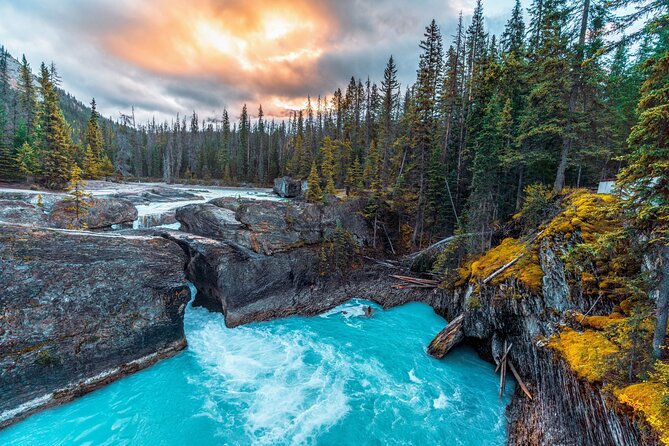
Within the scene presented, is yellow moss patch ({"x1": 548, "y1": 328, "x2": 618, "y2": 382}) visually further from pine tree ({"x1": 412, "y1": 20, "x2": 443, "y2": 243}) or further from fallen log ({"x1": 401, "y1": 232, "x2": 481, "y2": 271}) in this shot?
pine tree ({"x1": 412, "y1": 20, "x2": 443, "y2": 243})

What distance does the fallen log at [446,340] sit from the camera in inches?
571

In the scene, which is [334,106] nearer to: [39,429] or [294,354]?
[294,354]

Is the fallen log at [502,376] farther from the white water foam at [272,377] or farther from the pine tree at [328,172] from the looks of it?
the pine tree at [328,172]

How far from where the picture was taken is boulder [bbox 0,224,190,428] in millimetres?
10211

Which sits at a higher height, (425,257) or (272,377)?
(425,257)

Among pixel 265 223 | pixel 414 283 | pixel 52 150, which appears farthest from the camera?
pixel 52 150

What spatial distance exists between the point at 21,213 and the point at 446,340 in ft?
86.3

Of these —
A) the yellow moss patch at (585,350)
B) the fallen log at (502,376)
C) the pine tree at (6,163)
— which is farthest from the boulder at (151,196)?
the yellow moss patch at (585,350)

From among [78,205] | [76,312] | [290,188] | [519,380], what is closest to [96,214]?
[78,205]

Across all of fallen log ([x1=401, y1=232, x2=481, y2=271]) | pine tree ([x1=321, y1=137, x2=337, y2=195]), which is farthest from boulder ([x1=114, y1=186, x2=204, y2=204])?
fallen log ([x1=401, y1=232, x2=481, y2=271])

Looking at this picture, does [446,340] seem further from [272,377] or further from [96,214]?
[96,214]

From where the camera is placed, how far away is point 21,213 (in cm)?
1694

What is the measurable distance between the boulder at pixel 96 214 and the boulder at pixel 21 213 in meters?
0.55

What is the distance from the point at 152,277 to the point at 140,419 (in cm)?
605
